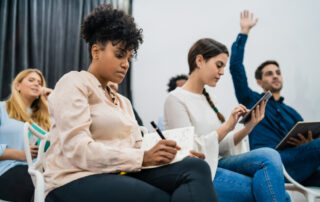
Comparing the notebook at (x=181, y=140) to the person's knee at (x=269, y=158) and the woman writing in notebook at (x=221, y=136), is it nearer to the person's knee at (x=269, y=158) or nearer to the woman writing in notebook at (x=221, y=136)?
the woman writing in notebook at (x=221, y=136)

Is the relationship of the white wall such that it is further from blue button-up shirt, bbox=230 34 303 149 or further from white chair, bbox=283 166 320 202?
white chair, bbox=283 166 320 202

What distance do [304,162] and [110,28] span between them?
3.53 feet

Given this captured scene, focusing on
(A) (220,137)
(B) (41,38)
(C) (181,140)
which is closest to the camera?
(C) (181,140)

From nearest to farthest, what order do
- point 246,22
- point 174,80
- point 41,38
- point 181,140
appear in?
point 181,140 < point 246,22 < point 41,38 < point 174,80

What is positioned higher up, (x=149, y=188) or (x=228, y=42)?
(x=228, y=42)

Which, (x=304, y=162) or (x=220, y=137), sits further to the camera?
(x=304, y=162)

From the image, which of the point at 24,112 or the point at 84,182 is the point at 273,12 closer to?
the point at 24,112

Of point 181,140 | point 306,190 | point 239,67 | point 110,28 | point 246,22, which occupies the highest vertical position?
point 246,22

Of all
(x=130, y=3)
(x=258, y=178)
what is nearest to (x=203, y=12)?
(x=130, y=3)

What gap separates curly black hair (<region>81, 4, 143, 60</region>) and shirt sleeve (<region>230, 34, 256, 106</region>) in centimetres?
97

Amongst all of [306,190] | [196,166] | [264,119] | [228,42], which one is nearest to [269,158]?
[306,190]

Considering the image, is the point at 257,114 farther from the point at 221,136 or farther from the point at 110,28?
the point at 110,28

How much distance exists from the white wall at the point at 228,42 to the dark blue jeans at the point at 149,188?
1942mm

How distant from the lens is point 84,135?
719 millimetres
